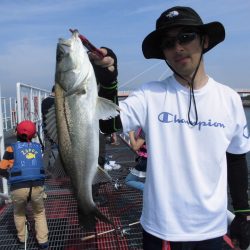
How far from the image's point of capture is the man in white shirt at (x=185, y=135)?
232 cm

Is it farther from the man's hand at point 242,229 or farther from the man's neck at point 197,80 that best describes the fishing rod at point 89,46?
the man's hand at point 242,229

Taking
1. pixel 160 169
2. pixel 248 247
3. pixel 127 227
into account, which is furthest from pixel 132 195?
pixel 160 169

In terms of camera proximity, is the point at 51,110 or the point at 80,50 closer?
the point at 80,50

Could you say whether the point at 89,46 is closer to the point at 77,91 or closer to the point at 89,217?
the point at 77,91

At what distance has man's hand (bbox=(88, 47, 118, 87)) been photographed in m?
2.19

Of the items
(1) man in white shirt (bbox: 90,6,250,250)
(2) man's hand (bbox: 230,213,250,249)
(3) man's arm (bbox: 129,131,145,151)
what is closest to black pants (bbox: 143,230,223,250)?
(1) man in white shirt (bbox: 90,6,250,250)

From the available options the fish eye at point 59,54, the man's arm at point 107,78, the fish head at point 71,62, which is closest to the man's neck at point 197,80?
the man's arm at point 107,78

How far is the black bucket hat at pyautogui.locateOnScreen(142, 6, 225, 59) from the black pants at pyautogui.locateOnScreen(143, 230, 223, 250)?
127cm

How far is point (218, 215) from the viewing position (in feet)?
7.91

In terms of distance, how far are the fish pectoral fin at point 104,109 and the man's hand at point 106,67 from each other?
8.3 inches

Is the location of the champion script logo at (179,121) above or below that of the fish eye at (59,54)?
below

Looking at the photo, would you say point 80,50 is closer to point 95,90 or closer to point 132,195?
point 95,90

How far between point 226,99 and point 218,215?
765 mm

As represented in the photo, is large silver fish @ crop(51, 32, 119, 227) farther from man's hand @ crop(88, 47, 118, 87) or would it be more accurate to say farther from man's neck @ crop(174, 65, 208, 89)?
man's neck @ crop(174, 65, 208, 89)
